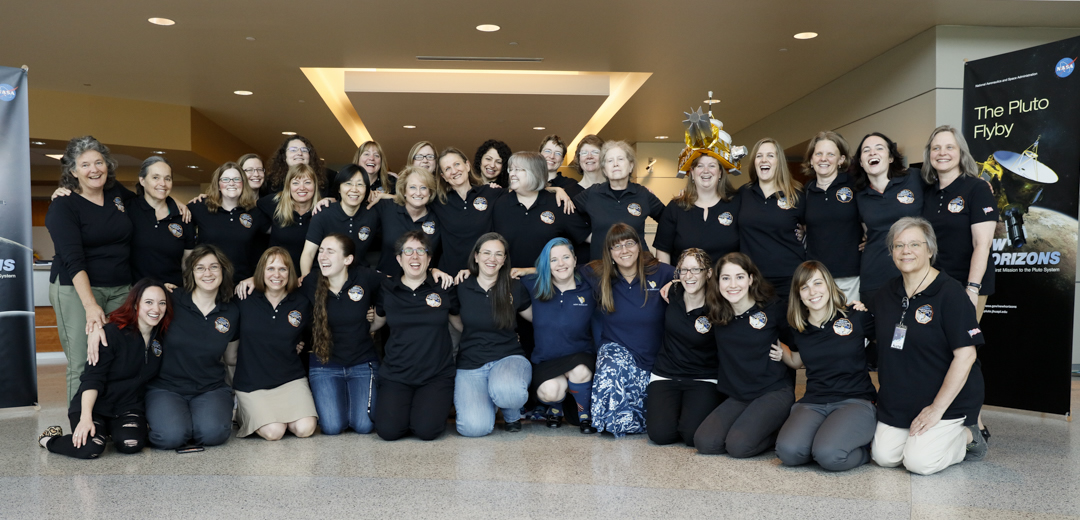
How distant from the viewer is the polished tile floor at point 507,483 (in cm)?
282

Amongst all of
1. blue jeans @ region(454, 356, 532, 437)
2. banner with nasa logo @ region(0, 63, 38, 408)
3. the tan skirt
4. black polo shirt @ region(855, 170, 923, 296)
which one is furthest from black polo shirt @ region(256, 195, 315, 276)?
black polo shirt @ region(855, 170, 923, 296)

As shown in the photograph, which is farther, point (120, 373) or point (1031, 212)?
point (1031, 212)

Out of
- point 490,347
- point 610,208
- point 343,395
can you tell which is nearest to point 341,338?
point 343,395

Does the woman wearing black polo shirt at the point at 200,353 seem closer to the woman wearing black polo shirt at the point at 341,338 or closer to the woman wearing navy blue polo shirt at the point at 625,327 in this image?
the woman wearing black polo shirt at the point at 341,338

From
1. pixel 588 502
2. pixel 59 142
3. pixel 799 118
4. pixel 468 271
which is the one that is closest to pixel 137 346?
pixel 468 271

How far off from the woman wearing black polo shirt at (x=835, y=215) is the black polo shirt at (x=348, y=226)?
2472 millimetres

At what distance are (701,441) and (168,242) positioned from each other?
3088 mm

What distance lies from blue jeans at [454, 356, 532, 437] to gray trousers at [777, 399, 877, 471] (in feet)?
4.39

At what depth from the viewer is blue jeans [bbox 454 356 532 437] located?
13.2 feet

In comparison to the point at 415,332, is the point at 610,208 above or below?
above

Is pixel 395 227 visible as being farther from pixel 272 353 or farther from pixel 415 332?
pixel 272 353

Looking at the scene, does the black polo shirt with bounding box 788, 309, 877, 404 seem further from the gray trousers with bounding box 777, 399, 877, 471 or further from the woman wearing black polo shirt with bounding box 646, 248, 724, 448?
the woman wearing black polo shirt with bounding box 646, 248, 724, 448

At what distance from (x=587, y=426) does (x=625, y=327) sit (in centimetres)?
56

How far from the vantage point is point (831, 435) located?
3334 millimetres
